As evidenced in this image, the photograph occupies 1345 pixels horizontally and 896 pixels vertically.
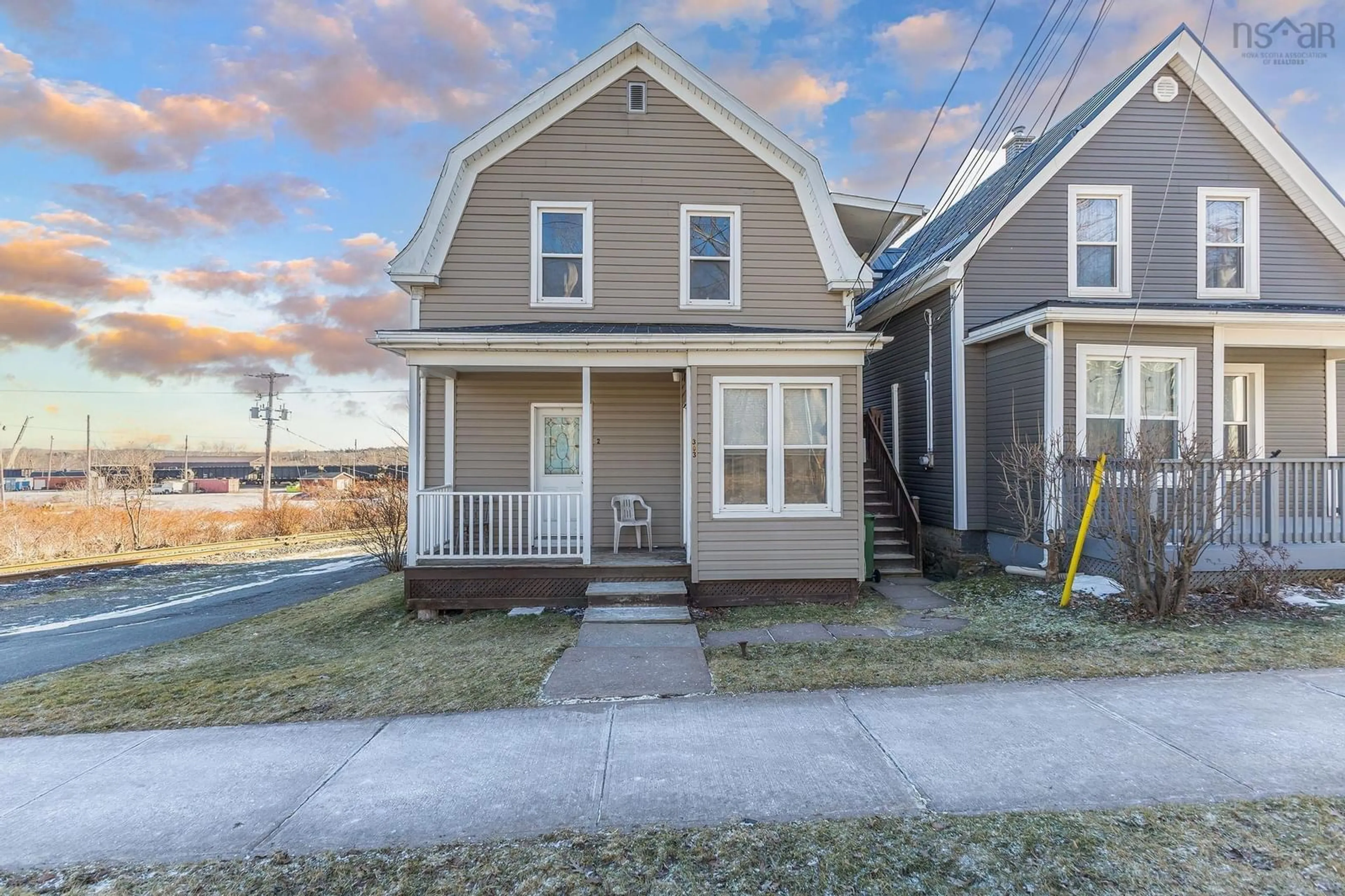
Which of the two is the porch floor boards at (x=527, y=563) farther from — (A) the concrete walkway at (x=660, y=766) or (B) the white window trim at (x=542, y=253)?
(B) the white window trim at (x=542, y=253)

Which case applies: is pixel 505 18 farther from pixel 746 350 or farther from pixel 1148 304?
pixel 1148 304

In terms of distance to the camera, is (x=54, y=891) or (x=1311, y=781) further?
(x=1311, y=781)

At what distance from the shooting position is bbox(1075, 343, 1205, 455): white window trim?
8.68 metres

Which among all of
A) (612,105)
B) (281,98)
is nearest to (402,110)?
(281,98)

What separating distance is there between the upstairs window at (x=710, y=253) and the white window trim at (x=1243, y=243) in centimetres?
755

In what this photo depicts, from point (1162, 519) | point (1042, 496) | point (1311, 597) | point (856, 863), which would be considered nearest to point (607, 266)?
point (1042, 496)

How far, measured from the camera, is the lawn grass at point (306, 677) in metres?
4.66

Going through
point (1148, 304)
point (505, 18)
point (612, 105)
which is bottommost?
point (1148, 304)

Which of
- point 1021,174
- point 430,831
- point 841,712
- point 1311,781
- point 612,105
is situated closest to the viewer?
point 430,831

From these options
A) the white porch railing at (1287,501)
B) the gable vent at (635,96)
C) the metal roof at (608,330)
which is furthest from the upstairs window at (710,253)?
the white porch railing at (1287,501)

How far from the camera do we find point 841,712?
434 centimetres

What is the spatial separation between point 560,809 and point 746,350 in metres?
5.60

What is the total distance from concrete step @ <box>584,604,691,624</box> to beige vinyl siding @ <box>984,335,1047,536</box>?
16.5 ft

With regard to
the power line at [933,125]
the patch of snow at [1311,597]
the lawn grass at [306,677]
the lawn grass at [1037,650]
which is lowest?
the lawn grass at [306,677]
